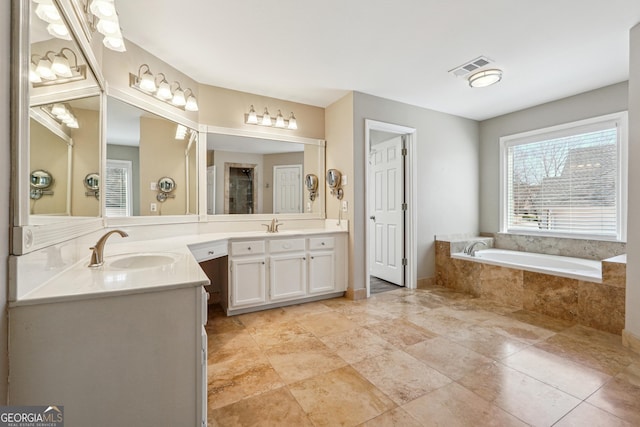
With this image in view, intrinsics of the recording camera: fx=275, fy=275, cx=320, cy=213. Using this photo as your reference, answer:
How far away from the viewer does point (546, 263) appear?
333 cm

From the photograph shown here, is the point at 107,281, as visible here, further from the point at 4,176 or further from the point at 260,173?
the point at 260,173

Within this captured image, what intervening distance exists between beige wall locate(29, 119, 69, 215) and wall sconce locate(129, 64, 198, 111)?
1.23m

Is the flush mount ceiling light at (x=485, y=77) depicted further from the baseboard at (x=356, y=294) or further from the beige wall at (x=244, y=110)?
the baseboard at (x=356, y=294)

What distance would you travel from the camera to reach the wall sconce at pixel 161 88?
2.27 m

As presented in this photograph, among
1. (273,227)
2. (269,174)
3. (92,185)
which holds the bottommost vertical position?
(273,227)

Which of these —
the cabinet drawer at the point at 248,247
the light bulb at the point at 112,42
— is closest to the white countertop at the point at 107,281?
the cabinet drawer at the point at 248,247

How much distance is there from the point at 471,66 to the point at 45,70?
3.09 m

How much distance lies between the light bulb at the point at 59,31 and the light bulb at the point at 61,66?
8 centimetres

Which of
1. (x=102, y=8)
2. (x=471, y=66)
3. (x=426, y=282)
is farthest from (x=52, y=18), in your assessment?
(x=426, y=282)

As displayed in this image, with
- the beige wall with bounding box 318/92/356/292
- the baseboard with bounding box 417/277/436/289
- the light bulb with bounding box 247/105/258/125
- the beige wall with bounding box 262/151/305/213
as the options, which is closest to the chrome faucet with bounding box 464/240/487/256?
the baseboard with bounding box 417/277/436/289

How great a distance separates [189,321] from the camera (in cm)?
112

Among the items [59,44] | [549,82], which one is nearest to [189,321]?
[59,44]

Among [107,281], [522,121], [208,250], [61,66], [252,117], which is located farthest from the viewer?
[522,121]

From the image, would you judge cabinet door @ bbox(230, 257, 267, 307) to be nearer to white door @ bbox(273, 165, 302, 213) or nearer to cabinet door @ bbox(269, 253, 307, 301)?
cabinet door @ bbox(269, 253, 307, 301)
